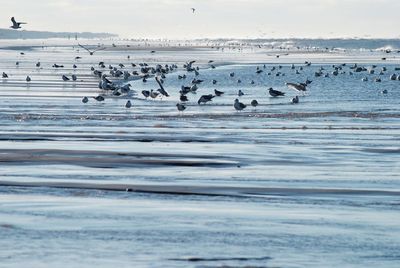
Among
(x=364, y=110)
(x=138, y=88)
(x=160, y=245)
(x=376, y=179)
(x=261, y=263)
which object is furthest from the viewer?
(x=138, y=88)

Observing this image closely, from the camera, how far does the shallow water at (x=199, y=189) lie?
501 inches

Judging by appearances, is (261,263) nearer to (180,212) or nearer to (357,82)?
(180,212)

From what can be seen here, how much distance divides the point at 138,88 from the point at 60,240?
3948cm

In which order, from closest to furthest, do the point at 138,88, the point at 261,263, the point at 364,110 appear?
the point at 261,263 → the point at 364,110 → the point at 138,88

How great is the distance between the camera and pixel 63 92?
153 ft

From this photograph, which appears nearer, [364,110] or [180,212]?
[180,212]

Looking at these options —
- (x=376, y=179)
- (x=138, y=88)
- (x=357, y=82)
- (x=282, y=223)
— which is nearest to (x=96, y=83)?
(x=138, y=88)

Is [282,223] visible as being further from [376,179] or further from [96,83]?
[96,83]

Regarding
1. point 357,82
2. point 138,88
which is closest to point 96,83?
point 138,88

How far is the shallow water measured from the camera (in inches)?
501

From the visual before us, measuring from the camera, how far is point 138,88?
5247cm

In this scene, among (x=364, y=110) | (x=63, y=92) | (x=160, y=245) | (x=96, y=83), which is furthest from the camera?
(x=96, y=83)

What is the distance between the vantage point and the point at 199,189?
17.6 metres

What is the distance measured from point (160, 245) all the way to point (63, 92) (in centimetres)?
3428
